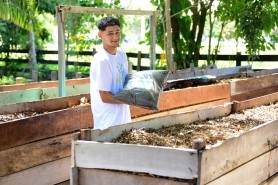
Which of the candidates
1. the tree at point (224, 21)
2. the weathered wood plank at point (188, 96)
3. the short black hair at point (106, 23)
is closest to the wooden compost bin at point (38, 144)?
the short black hair at point (106, 23)

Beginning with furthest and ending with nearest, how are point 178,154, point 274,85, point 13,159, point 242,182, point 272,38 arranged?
point 272,38
point 274,85
point 13,159
point 242,182
point 178,154

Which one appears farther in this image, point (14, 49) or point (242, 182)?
point (14, 49)

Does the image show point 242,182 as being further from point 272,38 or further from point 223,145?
point 272,38

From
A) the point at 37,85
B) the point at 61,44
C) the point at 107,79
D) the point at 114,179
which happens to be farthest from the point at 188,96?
the point at 114,179

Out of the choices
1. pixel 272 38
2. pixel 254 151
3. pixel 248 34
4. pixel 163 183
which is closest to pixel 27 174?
pixel 163 183

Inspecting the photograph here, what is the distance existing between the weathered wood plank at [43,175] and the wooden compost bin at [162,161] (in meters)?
0.95

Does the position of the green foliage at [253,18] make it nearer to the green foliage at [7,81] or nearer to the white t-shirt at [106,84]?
the green foliage at [7,81]

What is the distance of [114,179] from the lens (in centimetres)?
289

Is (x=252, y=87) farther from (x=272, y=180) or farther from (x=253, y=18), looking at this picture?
(x=253, y=18)

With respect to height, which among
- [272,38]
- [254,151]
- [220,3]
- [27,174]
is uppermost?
[220,3]

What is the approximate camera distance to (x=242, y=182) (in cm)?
330

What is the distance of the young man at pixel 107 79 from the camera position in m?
3.78

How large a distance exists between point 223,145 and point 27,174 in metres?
1.78

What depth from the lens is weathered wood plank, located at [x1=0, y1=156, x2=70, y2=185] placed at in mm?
3812
